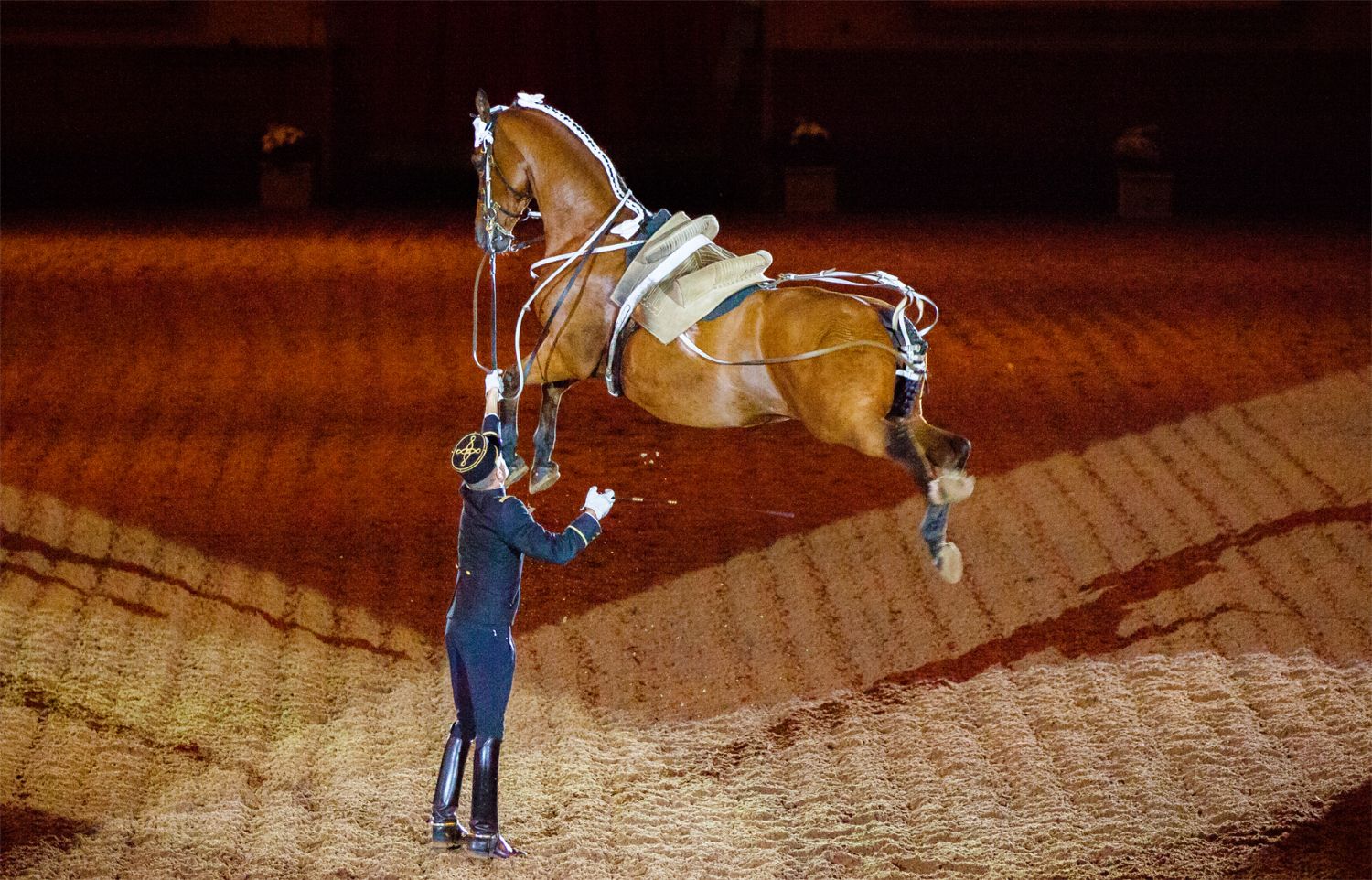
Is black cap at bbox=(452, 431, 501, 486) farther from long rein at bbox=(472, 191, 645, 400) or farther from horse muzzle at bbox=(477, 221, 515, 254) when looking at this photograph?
horse muzzle at bbox=(477, 221, 515, 254)

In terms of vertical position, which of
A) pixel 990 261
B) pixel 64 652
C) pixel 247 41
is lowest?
pixel 64 652

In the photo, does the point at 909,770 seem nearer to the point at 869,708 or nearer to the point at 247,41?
the point at 869,708

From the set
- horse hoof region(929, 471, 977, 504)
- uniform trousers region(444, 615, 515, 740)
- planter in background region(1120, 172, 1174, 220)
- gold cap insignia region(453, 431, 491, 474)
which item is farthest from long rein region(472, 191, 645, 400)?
planter in background region(1120, 172, 1174, 220)

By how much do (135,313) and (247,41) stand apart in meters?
6.53

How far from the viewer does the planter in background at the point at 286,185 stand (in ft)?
54.0

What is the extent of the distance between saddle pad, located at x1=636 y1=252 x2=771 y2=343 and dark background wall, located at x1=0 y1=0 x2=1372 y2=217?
1204cm

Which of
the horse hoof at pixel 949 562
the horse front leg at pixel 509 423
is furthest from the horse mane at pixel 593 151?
the horse hoof at pixel 949 562

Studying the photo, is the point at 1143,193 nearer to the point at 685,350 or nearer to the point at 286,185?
the point at 286,185

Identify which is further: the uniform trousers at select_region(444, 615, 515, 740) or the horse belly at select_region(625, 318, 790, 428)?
the uniform trousers at select_region(444, 615, 515, 740)

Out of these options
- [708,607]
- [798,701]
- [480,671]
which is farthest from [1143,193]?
[480,671]

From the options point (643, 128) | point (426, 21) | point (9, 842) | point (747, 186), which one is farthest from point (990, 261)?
point (9, 842)

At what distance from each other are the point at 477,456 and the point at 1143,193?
1336 cm

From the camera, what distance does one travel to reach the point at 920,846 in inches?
219

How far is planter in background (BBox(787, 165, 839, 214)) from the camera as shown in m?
16.5
